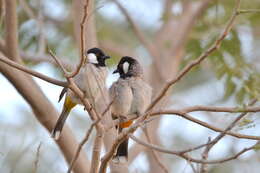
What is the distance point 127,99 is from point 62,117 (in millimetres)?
474

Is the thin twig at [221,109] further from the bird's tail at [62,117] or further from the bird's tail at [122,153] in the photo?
the bird's tail at [62,117]

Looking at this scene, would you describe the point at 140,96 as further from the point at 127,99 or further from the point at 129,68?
the point at 129,68

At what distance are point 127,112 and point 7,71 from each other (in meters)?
0.83

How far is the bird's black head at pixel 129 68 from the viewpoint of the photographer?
3787mm

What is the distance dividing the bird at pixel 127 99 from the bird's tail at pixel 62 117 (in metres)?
0.28

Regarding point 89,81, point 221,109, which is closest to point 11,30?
point 89,81

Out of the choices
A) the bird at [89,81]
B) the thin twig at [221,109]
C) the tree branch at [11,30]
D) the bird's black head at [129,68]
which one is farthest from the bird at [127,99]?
the thin twig at [221,109]

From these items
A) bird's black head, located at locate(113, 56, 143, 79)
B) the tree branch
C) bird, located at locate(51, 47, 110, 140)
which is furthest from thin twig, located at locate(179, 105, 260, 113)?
the tree branch

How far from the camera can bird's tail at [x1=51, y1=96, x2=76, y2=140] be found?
3688 millimetres

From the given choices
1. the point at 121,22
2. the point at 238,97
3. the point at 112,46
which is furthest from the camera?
the point at 121,22

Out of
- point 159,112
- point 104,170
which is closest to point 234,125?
point 159,112

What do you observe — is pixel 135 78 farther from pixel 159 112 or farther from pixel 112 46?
pixel 112 46

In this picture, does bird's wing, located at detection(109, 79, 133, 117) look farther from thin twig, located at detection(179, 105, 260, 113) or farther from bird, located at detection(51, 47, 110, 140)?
thin twig, located at detection(179, 105, 260, 113)

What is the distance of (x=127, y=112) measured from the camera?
12.0 feet
